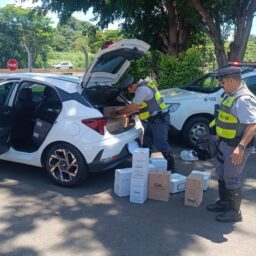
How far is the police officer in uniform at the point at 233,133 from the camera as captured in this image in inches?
169

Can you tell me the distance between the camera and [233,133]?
14.6 feet

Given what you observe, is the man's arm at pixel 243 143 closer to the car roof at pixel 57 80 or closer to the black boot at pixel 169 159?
the black boot at pixel 169 159

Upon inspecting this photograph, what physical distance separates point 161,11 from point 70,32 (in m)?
96.0

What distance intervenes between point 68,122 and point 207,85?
4.04 metres

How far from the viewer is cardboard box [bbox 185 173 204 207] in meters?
5.07

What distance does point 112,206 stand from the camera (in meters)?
5.05

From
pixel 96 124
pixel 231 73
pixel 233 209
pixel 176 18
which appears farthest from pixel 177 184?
pixel 176 18

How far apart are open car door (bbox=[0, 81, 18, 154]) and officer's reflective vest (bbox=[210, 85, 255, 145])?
9.76 ft

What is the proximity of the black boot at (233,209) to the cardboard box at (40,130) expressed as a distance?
2572 millimetres

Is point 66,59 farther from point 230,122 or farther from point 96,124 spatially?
point 230,122

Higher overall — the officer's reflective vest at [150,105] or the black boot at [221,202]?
the officer's reflective vest at [150,105]

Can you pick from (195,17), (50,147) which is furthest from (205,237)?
(195,17)

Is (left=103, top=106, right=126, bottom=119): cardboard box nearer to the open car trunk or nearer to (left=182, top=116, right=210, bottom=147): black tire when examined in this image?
the open car trunk

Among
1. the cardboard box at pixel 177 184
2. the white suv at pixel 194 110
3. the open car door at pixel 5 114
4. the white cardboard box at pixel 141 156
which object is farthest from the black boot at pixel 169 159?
the open car door at pixel 5 114
